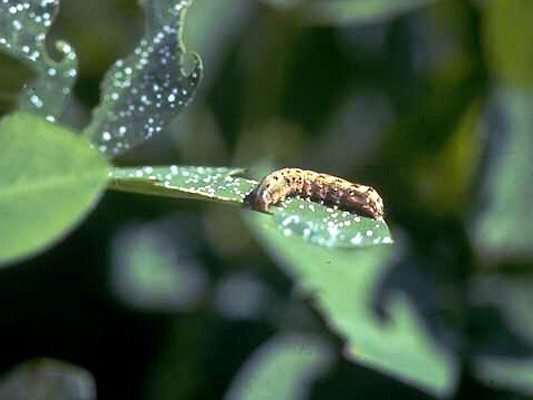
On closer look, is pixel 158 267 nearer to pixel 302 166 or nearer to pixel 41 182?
pixel 302 166

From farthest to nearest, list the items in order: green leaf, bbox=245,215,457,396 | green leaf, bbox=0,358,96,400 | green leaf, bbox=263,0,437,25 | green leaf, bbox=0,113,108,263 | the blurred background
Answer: green leaf, bbox=263,0,437,25 < the blurred background < green leaf, bbox=245,215,457,396 < green leaf, bbox=0,358,96,400 < green leaf, bbox=0,113,108,263

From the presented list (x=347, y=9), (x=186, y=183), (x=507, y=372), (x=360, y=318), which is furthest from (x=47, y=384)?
(x=347, y=9)

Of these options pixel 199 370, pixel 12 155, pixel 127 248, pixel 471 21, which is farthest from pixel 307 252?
pixel 12 155

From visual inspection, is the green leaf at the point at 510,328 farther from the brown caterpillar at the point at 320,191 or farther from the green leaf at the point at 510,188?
the brown caterpillar at the point at 320,191

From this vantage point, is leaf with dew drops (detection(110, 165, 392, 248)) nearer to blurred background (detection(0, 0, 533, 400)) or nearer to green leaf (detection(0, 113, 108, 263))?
green leaf (detection(0, 113, 108, 263))

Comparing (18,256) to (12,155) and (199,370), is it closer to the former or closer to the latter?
(12,155)

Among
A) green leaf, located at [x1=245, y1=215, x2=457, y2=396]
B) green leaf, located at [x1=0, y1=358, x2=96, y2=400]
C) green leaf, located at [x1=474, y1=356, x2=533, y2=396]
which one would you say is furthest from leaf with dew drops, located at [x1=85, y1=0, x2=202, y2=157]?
green leaf, located at [x1=474, y1=356, x2=533, y2=396]

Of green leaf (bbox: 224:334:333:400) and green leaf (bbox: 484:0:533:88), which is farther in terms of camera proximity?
green leaf (bbox: 484:0:533:88)
